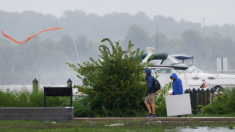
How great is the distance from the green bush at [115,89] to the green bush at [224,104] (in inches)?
105

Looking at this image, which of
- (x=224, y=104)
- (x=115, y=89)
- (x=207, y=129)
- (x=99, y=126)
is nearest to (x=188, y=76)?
(x=224, y=104)

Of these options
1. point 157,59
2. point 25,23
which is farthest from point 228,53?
point 157,59

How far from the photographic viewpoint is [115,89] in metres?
11.8

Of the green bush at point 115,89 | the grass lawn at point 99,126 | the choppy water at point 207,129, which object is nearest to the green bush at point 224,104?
the grass lawn at point 99,126

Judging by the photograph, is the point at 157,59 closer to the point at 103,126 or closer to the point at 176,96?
the point at 176,96

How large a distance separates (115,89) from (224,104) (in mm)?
4127

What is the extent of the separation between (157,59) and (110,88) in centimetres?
1405

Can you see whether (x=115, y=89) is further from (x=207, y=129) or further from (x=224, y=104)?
(x=207, y=129)

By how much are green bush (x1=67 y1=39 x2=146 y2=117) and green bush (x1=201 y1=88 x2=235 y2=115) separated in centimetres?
266

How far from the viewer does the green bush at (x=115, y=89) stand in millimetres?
11641

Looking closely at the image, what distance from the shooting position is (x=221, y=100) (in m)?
11.8

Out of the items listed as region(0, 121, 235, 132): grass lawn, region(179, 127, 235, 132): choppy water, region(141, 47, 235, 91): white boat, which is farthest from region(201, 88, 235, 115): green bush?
region(141, 47, 235, 91): white boat

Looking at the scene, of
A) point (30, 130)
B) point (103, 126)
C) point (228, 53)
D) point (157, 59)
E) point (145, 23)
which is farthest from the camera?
point (145, 23)

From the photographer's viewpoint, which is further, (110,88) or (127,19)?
(127,19)
